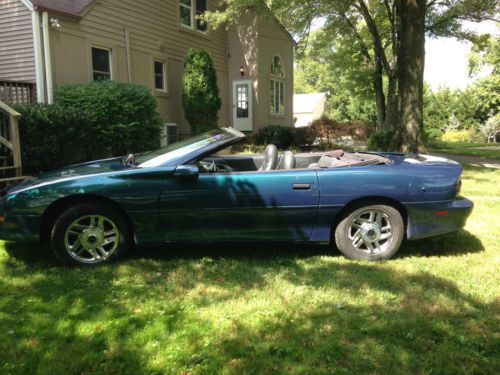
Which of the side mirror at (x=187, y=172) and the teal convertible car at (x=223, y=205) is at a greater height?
the side mirror at (x=187, y=172)

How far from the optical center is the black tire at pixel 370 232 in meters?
4.30

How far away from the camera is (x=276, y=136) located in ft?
54.0

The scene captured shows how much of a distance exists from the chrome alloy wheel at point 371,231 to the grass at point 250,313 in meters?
0.18

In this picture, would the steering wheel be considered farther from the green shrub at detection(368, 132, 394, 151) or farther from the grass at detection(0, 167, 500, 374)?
the green shrub at detection(368, 132, 394, 151)

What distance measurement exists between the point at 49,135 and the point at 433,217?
23.9 ft

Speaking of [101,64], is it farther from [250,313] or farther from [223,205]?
[250,313]

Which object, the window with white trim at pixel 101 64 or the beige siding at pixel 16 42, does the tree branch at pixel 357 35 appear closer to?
the window with white trim at pixel 101 64

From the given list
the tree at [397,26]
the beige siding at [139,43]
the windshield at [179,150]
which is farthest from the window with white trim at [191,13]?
the windshield at [179,150]

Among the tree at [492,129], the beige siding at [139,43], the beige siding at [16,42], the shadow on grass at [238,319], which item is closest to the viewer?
the shadow on grass at [238,319]

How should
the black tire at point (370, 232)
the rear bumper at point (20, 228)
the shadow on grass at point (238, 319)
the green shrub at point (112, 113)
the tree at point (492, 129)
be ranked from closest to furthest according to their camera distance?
the shadow on grass at point (238, 319) → the rear bumper at point (20, 228) → the black tire at point (370, 232) → the green shrub at point (112, 113) → the tree at point (492, 129)

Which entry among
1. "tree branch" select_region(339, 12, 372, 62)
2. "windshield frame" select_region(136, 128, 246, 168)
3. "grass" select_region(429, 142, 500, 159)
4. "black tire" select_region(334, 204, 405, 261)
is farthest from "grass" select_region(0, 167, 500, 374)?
"tree branch" select_region(339, 12, 372, 62)

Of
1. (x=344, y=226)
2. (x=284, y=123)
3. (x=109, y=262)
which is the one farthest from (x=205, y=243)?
(x=284, y=123)

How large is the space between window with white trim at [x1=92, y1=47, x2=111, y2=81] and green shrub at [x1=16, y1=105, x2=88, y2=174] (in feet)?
10.1

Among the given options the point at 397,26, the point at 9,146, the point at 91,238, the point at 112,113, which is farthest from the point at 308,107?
the point at 91,238
